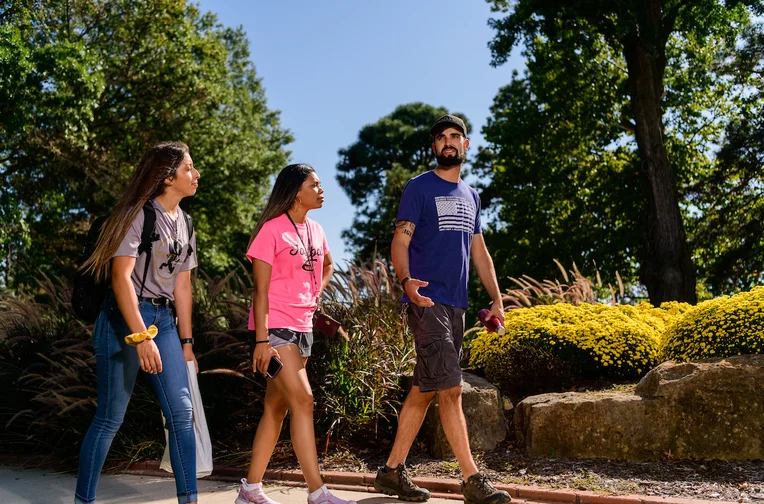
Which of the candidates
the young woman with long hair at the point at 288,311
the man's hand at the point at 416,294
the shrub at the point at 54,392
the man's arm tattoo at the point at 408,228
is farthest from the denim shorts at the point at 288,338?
the shrub at the point at 54,392

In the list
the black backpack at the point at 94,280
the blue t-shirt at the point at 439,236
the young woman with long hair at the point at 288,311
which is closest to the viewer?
the black backpack at the point at 94,280

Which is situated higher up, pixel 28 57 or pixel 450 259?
pixel 28 57

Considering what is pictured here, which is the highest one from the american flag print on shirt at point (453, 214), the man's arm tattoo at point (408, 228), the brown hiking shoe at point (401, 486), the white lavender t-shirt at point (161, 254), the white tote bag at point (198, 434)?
the american flag print on shirt at point (453, 214)

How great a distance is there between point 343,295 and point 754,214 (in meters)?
17.4

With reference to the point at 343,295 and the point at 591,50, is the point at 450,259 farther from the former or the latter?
the point at 591,50

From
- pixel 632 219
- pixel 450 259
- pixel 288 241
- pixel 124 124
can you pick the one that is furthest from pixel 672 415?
pixel 124 124

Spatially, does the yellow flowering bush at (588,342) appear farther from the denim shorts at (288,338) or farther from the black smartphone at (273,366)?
the black smartphone at (273,366)

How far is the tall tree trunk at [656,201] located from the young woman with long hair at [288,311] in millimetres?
14257

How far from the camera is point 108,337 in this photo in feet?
12.3

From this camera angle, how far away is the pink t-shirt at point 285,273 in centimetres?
416

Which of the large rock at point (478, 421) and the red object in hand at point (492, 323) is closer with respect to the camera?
the red object in hand at point (492, 323)

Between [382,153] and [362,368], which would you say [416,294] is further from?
[382,153]

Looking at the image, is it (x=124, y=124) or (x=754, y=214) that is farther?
(x=124, y=124)

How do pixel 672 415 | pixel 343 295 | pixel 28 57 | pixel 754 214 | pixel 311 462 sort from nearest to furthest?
pixel 311 462, pixel 672 415, pixel 343 295, pixel 28 57, pixel 754 214
